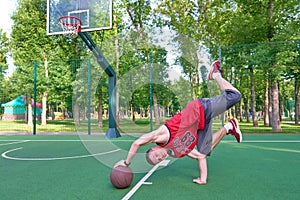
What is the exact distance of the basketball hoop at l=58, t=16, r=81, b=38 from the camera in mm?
9078

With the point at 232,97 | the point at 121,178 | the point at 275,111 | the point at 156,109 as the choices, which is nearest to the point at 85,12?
the point at 156,109

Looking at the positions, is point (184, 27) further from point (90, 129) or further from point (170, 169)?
point (170, 169)

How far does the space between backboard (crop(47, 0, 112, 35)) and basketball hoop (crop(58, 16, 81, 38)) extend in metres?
0.15

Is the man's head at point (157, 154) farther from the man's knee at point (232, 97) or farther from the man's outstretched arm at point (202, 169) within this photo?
the man's knee at point (232, 97)

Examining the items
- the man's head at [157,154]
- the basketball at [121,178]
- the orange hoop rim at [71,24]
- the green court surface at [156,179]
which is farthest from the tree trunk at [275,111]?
the basketball at [121,178]

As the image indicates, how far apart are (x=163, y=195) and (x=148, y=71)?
30.6ft

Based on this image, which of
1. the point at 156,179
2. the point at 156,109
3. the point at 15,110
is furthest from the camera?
the point at 15,110

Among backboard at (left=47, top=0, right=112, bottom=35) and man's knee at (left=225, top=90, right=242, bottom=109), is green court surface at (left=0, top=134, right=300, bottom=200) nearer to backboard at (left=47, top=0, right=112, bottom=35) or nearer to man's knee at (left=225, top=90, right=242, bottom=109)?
man's knee at (left=225, top=90, right=242, bottom=109)

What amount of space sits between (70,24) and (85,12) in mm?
701

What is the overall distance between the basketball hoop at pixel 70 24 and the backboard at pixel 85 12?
0.15 meters

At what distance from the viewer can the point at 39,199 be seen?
3.07m

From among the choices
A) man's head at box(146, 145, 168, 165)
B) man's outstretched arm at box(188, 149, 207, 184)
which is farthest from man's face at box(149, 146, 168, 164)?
man's outstretched arm at box(188, 149, 207, 184)

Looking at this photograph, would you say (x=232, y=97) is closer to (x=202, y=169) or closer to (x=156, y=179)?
(x=202, y=169)

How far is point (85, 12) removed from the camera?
9227 millimetres
